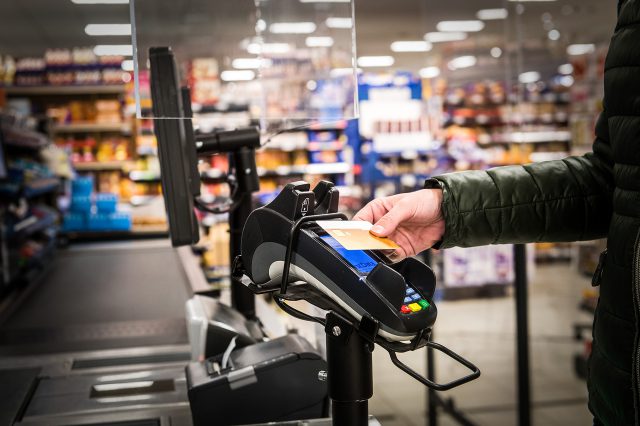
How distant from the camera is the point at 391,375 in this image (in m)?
4.71

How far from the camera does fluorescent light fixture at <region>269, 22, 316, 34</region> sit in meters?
2.54

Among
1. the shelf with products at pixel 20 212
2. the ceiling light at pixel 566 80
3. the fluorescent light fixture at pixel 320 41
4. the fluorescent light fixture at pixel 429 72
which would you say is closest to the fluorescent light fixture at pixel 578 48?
the ceiling light at pixel 566 80

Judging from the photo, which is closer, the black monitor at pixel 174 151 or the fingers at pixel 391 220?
the fingers at pixel 391 220

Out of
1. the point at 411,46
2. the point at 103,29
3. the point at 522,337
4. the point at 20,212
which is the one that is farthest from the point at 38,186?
the point at 411,46

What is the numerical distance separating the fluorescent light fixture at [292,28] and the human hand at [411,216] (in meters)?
1.59

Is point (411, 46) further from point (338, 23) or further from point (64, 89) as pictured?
point (338, 23)

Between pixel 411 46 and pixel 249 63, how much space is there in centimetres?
1319

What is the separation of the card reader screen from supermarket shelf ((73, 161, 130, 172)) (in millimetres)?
8592

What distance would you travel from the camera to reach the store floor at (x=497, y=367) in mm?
3943

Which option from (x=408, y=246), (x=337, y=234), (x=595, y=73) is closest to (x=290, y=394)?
(x=408, y=246)

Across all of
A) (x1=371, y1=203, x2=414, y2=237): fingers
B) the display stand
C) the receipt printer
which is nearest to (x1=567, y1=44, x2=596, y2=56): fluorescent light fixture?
the display stand

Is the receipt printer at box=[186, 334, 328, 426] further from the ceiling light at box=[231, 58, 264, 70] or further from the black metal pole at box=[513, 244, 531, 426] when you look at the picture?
the black metal pole at box=[513, 244, 531, 426]

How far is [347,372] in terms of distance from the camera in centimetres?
82

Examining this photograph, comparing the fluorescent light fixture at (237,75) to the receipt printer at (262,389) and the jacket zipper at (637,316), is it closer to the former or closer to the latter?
the receipt printer at (262,389)
